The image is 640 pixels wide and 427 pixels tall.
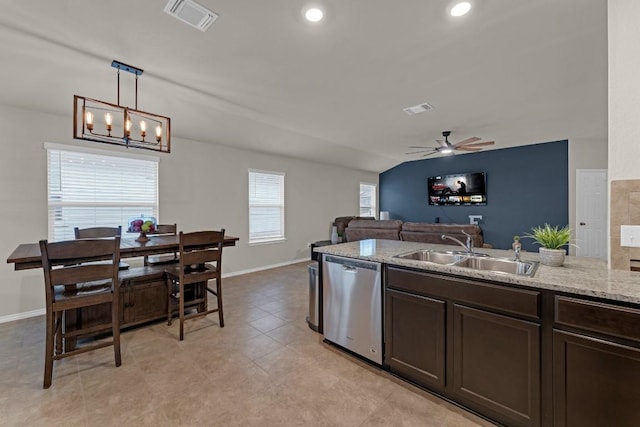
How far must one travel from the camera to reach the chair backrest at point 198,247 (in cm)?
267

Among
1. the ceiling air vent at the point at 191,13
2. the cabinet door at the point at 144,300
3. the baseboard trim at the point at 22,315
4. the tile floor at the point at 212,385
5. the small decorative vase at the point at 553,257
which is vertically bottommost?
the tile floor at the point at 212,385

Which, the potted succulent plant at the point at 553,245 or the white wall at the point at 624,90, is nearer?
the white wall at the point at 624,90

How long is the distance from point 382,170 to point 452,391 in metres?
7.33

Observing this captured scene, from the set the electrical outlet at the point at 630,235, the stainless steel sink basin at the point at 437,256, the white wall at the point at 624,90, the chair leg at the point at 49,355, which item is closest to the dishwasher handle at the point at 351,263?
the stainless steel sink basin at the point at 437,256

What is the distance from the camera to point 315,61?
268 cm

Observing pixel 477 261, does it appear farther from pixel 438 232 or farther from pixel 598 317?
pixel 438 232

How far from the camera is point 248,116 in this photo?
418 cm

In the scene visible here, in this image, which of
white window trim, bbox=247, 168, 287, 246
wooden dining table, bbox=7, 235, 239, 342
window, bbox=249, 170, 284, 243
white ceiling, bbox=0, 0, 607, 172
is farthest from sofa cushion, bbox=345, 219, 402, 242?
wooden dining table, bbox=7, 235, 239, 342

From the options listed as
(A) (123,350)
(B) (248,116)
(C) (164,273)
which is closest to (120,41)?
(B) (248,116)

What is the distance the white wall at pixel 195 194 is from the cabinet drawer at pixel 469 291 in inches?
148

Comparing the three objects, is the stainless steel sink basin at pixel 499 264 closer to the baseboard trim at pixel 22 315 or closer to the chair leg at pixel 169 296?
the chair leg at pixel 169 296

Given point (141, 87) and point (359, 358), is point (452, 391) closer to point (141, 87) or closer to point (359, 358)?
point (359, 358)

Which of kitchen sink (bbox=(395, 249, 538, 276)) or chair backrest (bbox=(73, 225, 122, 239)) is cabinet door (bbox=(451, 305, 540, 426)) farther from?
chair backrest (bbox=(73, 225, 122, 239))

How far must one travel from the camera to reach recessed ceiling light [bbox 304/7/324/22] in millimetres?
1968
